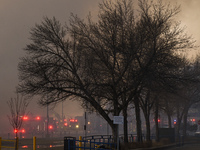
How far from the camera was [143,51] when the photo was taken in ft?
77.8

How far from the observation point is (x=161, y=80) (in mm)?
23922

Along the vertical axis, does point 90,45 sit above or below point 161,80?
above

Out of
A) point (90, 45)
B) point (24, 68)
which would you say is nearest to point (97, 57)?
point (90, 45)

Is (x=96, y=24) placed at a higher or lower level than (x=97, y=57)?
higher

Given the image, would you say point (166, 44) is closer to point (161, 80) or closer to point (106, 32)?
point (161, 80)

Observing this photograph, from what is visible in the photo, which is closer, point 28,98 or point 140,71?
point 140,71

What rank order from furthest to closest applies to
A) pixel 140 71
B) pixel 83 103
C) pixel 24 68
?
1. pixel 83 103
2. pixel 24 68
3. pixel 140 71

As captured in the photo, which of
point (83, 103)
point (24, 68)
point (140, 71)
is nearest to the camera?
point (140, 71)

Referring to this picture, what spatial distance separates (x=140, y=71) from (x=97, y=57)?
162 inches

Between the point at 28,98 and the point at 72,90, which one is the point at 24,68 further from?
the point at 72,90

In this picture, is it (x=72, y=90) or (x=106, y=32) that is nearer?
(x=106, y=32)

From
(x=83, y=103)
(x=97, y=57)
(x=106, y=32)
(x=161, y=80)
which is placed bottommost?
(x=83, y=103)

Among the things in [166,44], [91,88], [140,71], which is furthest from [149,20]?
[91,88]

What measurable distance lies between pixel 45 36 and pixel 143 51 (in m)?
8.61
